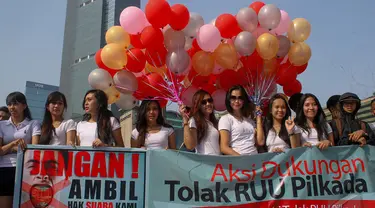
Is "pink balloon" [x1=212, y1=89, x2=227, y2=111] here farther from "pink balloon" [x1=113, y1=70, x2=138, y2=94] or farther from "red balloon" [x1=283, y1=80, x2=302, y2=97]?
"pink balloon" [x1=113, y1=70, x2=138, y2=94]

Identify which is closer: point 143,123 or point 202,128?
point 202,128

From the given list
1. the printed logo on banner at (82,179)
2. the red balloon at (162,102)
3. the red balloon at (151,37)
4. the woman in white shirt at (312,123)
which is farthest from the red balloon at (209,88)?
the printed logo on banner at (82,179)

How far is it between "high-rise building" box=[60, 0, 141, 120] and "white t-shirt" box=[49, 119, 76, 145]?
99308 mm

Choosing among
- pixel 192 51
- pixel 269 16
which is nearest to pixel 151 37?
pixel 192 51

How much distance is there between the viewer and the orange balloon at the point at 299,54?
6496mm

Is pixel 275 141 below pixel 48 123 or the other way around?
below

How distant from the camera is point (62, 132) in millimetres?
4164

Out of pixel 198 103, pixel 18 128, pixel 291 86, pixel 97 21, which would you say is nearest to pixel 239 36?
pixel 291 86

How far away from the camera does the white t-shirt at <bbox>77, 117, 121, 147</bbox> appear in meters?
4.06

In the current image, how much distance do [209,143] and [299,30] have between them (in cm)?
341

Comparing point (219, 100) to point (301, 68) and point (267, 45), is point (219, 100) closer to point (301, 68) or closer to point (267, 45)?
point (267, 45)

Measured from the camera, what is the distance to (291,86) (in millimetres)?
6852

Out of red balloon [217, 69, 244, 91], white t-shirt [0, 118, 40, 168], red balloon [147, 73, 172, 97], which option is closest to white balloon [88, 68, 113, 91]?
red balloon [147, 73, 172, 97]

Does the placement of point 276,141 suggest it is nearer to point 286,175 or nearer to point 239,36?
point 286,175
